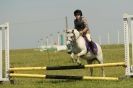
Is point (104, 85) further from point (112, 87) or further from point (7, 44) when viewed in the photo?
point (7, 44)

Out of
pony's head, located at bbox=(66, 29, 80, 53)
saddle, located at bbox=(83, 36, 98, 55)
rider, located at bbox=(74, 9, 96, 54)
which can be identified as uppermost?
rider, located at bbox=(74, 9, 96, 54)

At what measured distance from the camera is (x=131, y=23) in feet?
41.0

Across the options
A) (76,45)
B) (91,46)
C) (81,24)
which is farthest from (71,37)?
(91,46)

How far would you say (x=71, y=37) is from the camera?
42.0 feet

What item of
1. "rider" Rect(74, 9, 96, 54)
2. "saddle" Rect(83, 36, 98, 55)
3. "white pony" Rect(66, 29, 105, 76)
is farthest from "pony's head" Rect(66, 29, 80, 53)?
"saddle" Rect(83, 36, 98, 55)

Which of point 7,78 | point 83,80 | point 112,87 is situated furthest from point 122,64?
point 7,78

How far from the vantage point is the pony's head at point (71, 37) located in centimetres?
1277

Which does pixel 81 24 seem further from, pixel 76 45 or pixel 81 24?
pixel 76 45

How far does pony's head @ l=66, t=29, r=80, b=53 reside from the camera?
12.8 meters

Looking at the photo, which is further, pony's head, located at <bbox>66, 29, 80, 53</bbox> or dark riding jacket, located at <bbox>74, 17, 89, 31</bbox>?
dark riding jacket, located at <bbox>74, 17, 89, 31</bbox>

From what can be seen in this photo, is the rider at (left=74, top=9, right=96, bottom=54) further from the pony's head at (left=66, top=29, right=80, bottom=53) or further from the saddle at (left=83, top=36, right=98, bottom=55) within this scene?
the pony's head at (left=66, top=29, right=80, bottom=53)

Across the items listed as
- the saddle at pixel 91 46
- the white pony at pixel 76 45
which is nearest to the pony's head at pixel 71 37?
the white pony at pixel 76 45

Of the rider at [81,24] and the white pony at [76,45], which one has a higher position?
the rider at [81,24]

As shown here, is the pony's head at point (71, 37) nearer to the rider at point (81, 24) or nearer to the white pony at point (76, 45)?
the white pony at point (76, 45)
